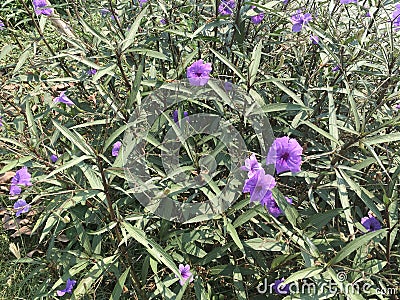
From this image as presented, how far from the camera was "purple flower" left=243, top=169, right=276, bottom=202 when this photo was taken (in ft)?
4.40

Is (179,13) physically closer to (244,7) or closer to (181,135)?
(244,7)

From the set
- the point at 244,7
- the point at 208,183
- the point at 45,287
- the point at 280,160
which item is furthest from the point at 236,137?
the point at 45,287

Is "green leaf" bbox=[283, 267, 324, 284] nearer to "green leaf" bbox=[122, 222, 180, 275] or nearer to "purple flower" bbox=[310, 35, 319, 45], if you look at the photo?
"green leaf" bbox=[122, 222, 180, 275]

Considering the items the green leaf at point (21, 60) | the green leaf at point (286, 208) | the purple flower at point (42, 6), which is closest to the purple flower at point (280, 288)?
the green leaf at point (286, 208)

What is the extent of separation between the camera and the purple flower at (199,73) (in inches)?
A: 65.0

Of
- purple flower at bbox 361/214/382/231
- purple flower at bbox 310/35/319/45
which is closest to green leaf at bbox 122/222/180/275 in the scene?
purple flower at bbox 361/214/382/231

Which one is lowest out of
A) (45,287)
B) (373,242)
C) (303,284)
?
(45,287)

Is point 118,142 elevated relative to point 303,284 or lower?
elevated

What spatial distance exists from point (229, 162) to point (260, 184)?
42 centimetres

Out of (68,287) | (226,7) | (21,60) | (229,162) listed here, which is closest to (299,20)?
(226,7)

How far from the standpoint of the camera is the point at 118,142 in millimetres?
1798

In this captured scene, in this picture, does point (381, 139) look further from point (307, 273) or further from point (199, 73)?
point (199, 73)

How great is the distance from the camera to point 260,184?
136cm

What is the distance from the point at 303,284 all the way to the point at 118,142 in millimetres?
836
